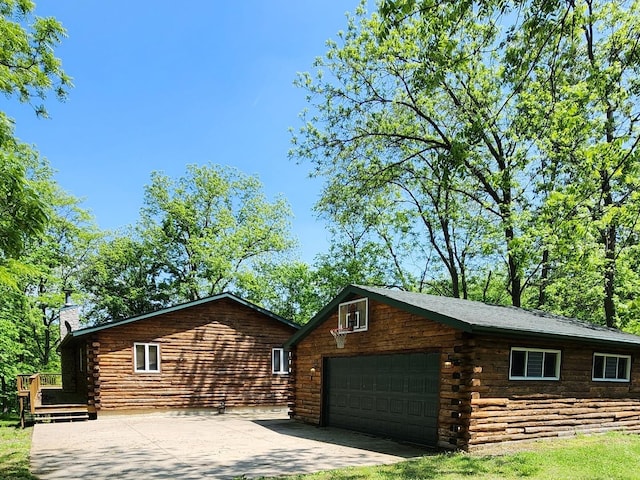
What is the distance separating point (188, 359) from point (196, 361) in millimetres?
328

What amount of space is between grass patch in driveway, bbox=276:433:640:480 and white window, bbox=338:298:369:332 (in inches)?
168

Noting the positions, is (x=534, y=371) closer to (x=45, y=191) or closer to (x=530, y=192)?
(x=530, y=192)

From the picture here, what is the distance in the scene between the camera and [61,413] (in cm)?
1515

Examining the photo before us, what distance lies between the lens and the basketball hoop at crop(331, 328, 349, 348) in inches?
514

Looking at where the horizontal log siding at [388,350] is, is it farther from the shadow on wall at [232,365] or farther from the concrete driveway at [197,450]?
the shadow on wall at [232,365]

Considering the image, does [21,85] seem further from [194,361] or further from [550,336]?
[194,361]

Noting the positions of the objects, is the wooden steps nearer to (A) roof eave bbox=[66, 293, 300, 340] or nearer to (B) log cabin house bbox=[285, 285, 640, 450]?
(A) roof eave bbox=[66, 293, 300, 340]

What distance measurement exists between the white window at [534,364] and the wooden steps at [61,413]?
44.7 ft

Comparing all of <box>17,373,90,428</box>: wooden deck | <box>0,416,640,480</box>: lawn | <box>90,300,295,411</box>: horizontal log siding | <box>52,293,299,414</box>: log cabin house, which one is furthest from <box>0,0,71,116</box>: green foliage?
<box>17,373,90,428</box>: wooden deck

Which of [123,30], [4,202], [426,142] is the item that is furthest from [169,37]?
[426,142]

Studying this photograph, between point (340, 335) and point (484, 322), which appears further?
point (340, 335)

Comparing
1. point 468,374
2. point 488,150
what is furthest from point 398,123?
point 468,374

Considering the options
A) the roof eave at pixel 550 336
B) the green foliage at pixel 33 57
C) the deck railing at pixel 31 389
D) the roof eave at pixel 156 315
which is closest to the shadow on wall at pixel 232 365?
the roof eave at pixel 156 315

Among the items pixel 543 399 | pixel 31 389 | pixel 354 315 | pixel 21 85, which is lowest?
pixel 543 399
